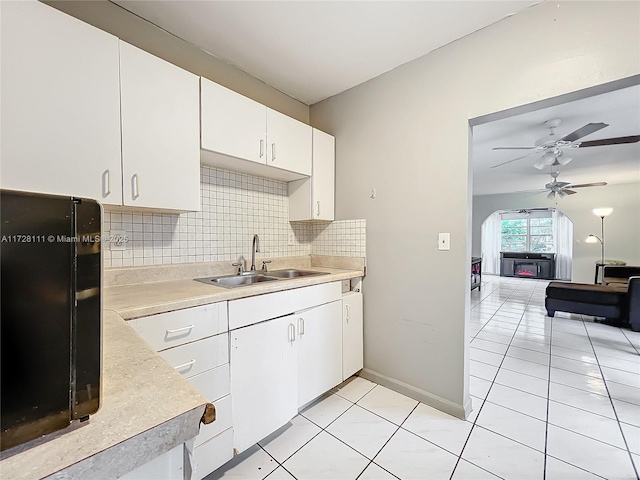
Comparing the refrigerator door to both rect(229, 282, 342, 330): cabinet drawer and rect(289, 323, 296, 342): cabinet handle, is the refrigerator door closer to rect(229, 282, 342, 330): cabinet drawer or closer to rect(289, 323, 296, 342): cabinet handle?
rect(229, 282, 342, 330): cabinet drawer

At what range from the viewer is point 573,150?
3.94 m

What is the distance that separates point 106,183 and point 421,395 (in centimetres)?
232

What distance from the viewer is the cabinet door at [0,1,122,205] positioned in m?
1.05

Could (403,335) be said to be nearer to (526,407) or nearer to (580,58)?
(526,407)

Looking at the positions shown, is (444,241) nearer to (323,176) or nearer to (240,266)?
(323,176)

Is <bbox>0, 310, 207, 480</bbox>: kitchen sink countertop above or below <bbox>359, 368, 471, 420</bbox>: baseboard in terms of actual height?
above

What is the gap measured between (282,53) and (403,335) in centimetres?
222

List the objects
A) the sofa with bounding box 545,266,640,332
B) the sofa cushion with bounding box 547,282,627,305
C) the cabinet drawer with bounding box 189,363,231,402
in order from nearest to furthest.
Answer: the cabinet drawer with bounding box 189,363,231,402 → the sofa with bounding box 545,266,640,332 → the sofa cushion with bounding box 547,282,627,305

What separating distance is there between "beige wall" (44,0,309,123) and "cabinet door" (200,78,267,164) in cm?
39

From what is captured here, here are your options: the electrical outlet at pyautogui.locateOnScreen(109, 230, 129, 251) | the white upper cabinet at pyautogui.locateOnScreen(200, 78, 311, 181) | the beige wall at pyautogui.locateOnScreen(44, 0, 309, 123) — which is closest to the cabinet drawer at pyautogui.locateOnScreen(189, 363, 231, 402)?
the electrical outlet at pyautogui.locateOnScreen(109, 230, 129, 251)

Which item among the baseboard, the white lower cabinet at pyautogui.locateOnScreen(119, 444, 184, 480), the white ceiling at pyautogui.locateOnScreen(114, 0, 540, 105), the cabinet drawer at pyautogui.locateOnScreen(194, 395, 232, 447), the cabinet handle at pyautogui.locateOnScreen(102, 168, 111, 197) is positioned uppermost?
the white ceiling at pyautogui.locateOnScreen(114, 0, 540, 105)

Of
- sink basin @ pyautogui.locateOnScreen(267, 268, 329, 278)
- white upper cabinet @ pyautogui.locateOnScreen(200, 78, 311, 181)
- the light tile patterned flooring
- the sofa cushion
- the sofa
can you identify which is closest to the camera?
the light tile patterned flooring

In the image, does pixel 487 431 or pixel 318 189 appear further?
pixel 318 189

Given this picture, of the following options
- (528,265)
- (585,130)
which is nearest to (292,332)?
(585,130)
